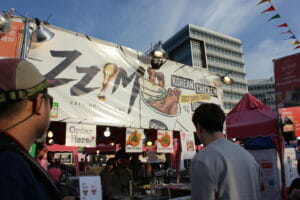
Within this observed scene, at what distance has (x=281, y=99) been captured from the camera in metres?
9.77

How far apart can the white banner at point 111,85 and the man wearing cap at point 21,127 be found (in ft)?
13.1

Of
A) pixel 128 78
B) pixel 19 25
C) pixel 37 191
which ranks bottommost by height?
pixel 37 191

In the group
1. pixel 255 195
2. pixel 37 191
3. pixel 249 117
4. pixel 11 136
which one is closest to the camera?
pixel 37 191

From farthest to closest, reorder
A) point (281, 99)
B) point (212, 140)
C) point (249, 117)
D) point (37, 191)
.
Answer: point (281, 99), point (249, 117), point (212, 140), point (37, 191)

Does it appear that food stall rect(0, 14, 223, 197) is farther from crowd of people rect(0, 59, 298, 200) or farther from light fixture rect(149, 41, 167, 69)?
crowd of people rect(0, 59, 298, 200)

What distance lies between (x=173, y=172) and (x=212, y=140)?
9.97 metres

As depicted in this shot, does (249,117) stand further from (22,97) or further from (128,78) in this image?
(22,97)

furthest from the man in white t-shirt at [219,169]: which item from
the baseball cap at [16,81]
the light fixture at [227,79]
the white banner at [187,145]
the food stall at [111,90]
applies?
the light fixture at [227,79]

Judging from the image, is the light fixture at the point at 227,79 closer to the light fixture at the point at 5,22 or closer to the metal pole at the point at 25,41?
the metal pole at the point at 25,41

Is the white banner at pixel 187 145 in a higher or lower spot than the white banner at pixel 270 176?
higher

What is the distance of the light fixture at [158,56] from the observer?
264 inches

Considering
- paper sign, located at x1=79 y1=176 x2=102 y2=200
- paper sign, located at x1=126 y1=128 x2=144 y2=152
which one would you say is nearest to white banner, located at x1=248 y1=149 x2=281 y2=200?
paper sign, located at x1=126 y1=128 x2=144 y2=152

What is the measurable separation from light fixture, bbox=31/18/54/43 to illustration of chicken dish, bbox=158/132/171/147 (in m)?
3.95

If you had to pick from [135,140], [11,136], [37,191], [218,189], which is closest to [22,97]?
[11,136]
